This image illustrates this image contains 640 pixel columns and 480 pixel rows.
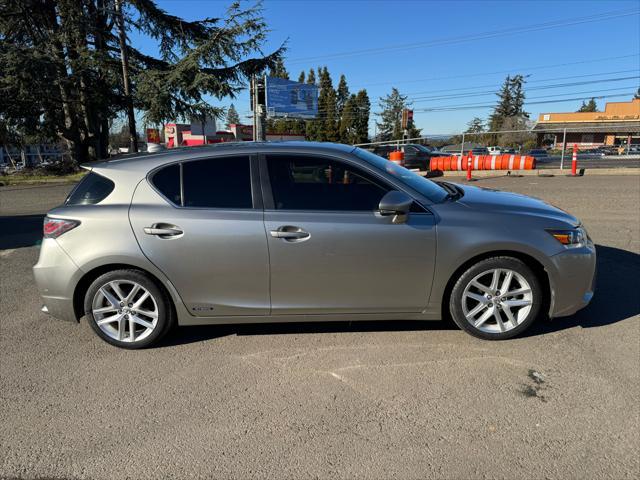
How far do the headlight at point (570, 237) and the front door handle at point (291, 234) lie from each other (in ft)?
6.45

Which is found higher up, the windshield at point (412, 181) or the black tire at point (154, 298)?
the windshield at point (412, 181)

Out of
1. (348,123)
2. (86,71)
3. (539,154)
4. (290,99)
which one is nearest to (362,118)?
(348,123)

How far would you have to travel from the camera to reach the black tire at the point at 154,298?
11.5 ft

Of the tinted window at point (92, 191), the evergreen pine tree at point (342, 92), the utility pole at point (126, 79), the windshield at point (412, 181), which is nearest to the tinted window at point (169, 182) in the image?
the tinted window at point (92, 191)

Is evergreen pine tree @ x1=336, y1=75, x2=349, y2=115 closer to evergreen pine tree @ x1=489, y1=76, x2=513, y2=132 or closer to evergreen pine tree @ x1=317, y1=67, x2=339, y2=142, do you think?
evergreen pine tree @ x1=317, y1=67, x2=339, y2=142

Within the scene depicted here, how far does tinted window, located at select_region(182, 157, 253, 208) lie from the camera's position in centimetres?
350

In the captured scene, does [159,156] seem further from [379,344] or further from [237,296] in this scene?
[379,344]

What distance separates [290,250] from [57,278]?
1937mm

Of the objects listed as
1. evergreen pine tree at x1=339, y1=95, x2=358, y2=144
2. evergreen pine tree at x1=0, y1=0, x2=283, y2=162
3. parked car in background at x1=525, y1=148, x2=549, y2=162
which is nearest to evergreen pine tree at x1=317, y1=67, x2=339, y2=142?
evergreen pine tree at x1=339, y1=95, x2=358, y2=144

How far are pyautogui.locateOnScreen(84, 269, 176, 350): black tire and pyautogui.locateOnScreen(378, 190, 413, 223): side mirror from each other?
6.28 ft

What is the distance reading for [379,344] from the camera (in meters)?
3.56

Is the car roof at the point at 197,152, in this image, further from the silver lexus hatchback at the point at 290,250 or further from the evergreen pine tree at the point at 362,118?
the evergreen pine tree at the point at 362,118

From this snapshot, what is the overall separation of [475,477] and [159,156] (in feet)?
10.6

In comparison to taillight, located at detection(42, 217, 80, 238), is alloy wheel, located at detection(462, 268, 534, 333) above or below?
below
